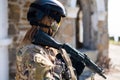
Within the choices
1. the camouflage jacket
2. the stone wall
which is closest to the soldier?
the camouflage jacket

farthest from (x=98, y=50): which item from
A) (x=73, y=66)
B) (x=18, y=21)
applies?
(x=73, y=66)

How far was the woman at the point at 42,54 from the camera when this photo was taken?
2068mm

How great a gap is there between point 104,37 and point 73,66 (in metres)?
7.23

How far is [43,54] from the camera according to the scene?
214cm

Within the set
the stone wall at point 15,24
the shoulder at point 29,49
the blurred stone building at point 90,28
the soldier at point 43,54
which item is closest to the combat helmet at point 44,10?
the soldier at point 43,54

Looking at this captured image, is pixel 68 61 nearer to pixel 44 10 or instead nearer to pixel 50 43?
pixel 50 43

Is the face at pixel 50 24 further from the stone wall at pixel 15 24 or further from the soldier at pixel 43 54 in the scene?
the stone wall at pixel 15 24

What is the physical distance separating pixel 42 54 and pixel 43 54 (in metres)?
0.01

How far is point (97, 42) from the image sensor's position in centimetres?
936

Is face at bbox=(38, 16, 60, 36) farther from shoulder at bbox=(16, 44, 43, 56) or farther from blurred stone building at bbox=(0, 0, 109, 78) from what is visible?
blurred stone building at bbox=(0, 0, 109, 78)

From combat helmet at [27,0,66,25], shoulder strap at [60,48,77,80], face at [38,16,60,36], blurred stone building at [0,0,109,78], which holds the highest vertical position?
combat helmet at [27,0,66,25]

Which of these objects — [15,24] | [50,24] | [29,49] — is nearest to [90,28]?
[15,24]

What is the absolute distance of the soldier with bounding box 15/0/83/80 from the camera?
2068mm

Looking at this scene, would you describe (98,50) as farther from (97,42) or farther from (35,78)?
(35,78)
